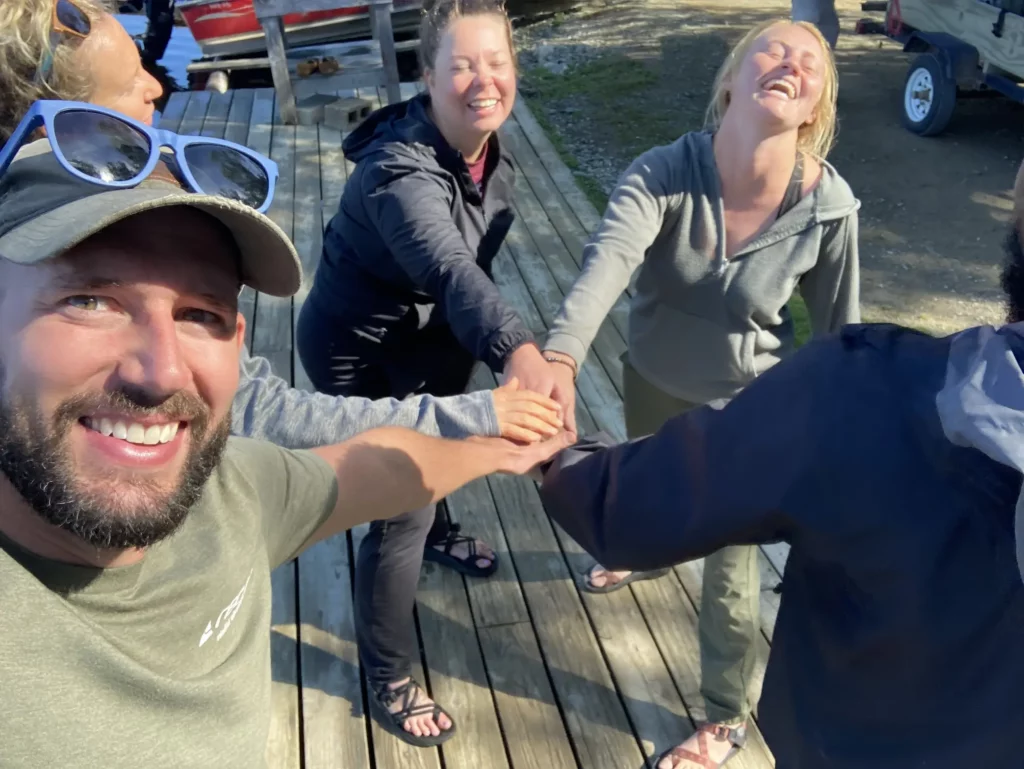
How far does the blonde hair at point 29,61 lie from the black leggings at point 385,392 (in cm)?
86

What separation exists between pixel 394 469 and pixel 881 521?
101 cm

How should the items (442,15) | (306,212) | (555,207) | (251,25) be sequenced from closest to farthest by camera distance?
(442,15) → (306,212) → (555,207) → (251,25)

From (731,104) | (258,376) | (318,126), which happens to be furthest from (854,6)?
(258,376)

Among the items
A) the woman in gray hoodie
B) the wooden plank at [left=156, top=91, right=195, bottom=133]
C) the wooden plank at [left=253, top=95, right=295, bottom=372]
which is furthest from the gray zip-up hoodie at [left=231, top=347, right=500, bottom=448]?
the wooden plank at [left=156, top=91, right=195, bottom=133]

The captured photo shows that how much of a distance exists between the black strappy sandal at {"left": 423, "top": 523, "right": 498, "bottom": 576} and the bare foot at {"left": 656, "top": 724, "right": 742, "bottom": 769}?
870 millimetres

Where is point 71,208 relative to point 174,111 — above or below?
above

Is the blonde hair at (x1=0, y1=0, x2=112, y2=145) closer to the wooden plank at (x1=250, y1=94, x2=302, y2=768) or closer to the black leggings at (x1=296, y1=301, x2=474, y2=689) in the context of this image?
the black leggings at (x1=296, y1=301, x2=474, y2=689)

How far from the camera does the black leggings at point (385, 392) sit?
230cm

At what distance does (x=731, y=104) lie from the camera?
6.95 ft

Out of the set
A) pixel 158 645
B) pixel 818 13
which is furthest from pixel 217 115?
pixel 158 645

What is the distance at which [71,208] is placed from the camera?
1.03 meters

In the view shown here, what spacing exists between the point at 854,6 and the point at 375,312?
1162 centimetres

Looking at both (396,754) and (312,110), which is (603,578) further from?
(312,110)

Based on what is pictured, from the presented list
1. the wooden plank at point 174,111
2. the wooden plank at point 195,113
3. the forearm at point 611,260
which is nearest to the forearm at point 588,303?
the forearm at point 611,260
